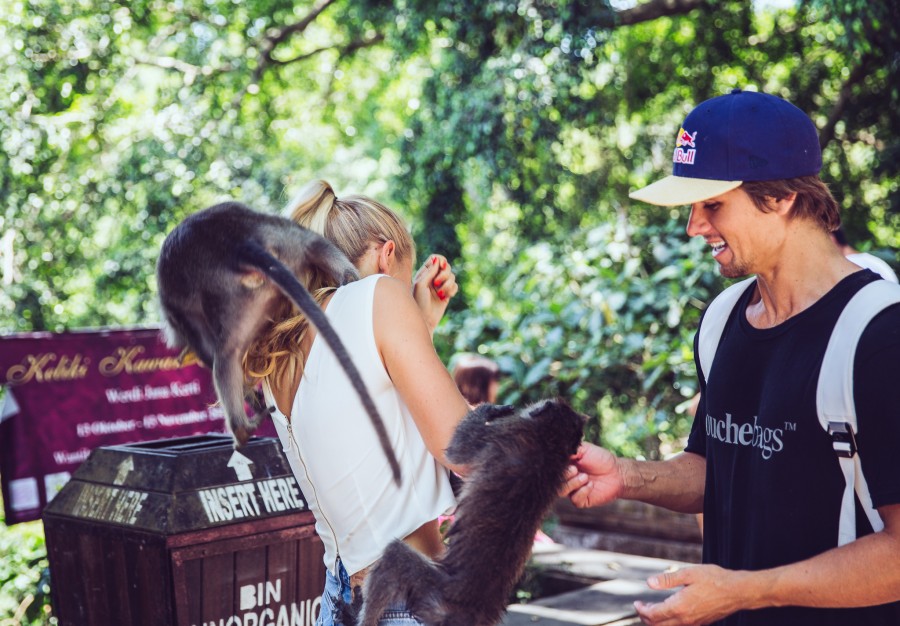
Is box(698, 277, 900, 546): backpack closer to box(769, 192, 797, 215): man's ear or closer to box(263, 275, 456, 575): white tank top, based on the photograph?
box(769, 192, 797, 215): man's ear

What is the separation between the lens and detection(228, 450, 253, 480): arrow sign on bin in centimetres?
310

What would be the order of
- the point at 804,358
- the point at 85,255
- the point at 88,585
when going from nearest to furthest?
the point at 804,358
the point at 88,585
the point at 85,255

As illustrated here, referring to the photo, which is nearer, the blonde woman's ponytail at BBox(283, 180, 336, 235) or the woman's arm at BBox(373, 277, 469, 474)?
the woman's arm at BBox(373, 277, 469, 474)

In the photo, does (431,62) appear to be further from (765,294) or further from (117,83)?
(765,294)

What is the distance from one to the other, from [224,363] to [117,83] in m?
8.14

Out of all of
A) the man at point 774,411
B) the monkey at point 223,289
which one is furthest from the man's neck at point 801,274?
the monkey at point 223,289

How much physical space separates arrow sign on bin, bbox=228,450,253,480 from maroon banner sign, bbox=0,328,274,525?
1492mm

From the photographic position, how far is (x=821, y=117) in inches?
357

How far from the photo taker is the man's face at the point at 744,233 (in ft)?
5.82

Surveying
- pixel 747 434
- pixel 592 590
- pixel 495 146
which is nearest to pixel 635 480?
pixel 747 434

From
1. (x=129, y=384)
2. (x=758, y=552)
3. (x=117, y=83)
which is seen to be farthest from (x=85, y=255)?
(x=758, y=552)

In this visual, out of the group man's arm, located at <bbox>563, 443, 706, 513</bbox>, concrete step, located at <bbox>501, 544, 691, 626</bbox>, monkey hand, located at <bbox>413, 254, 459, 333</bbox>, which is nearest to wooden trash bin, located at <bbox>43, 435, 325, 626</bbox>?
monkey hand, located at <bbox>413, 254, 459, 333</bbox>

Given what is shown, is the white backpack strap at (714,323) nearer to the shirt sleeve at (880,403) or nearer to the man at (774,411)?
the man at (774,411)

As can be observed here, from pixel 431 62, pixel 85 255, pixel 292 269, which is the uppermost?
pixel 431 62
